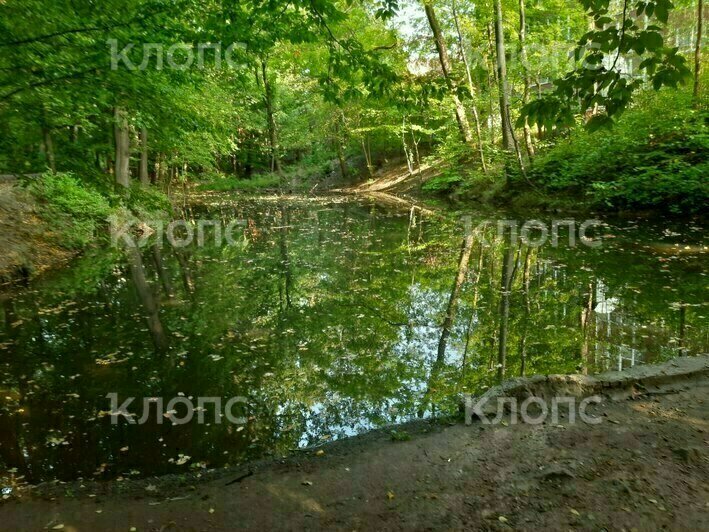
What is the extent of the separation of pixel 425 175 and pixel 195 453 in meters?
29.2

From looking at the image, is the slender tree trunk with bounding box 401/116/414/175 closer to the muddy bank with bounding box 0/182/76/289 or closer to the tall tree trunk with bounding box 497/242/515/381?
the tall tree trunk with bounding box 497/242/515/381

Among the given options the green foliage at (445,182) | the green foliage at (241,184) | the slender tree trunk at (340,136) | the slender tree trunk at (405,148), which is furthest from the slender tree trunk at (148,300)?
the green foliage at (241,184)

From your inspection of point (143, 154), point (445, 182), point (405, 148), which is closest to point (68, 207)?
point (143, 154)

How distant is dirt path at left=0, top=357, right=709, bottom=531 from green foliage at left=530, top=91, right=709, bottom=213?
11383 mm

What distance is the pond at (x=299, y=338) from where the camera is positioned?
171 inches

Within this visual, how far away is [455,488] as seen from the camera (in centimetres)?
321

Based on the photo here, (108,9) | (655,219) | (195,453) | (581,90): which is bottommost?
(195,453)

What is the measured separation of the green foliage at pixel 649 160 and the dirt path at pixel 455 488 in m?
11.4

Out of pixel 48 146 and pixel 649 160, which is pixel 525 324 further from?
pixel 649 160

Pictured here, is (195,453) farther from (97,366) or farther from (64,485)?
(97,366)

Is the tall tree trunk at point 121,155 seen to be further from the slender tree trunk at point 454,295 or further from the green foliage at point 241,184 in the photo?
the green foliage at point 241,184

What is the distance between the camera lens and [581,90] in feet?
8.97

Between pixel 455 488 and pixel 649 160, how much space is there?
14753 millimetres

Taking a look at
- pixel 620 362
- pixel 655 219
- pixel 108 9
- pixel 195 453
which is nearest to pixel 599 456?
pixel 620 362
